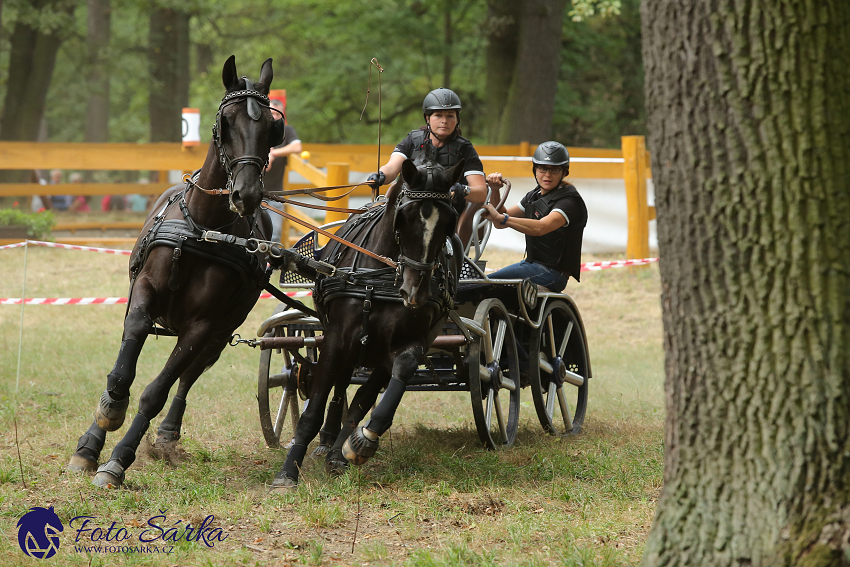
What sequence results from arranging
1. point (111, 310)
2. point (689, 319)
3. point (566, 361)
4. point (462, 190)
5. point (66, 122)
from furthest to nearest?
point (66, 122) → point (111, 310) → point (566, 361) → point (462, 190) → point (689, 319)

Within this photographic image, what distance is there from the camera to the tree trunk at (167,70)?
22.0 meters

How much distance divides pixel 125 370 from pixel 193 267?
64cm

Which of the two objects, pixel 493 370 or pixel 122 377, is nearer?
pixel 122 377

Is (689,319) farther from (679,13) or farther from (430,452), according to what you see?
(430,452)

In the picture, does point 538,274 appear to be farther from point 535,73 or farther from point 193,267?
point 535,73

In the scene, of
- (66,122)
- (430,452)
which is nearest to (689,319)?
(430,452)

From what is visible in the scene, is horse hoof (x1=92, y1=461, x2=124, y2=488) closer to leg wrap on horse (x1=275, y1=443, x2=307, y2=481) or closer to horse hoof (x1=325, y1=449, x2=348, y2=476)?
leg wrap on horse (x1=275, y1=443, x2=307, y2=481)

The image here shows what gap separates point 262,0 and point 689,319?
25.4 m

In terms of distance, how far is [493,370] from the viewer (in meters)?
5.94

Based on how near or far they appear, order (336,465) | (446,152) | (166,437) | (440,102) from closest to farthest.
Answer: (336,465) < (166,437) < (440,102) < (446,152)

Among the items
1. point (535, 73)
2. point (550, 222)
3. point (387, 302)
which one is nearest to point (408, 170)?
point (387, 302)

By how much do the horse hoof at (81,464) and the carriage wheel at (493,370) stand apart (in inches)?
83.6

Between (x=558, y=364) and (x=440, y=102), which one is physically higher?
(x=440, y=102)

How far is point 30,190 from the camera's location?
16.5 metres
